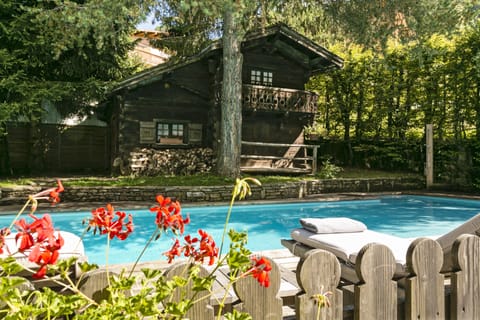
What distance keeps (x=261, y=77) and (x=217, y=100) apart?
2.84 m

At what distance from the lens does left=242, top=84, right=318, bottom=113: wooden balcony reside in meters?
16.6

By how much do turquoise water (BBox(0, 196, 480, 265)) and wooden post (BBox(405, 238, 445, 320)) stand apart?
619 centimetres

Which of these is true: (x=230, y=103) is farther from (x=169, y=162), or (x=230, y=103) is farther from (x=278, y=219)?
(x=278, y=219)

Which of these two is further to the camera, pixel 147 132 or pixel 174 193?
pixel 147 132

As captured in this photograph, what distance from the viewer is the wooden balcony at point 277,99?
54.5 feet

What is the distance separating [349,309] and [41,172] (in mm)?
17522

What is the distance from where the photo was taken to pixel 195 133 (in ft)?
56.7

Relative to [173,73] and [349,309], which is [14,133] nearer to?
[173,73]

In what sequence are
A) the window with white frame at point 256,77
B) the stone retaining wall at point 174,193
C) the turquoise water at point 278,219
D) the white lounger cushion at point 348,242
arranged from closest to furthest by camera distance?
the white lounger cushion at point 348,242 → the turquoise water at point 278,219 → the stone retaining wall at point 174,193 → the window with white frame at point 256,77

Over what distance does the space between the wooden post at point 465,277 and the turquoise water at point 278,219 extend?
20.4 ft

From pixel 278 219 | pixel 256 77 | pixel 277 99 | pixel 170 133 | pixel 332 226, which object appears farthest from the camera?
pixel 256 77

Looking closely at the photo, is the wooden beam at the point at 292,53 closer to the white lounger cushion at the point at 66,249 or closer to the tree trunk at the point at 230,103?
the tree trunk at the point at 230,103

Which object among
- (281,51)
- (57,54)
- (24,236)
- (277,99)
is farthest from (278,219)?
(24,236)

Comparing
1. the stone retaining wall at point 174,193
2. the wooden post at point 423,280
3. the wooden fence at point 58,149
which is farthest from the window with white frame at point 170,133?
the wooden post at point 423,280
